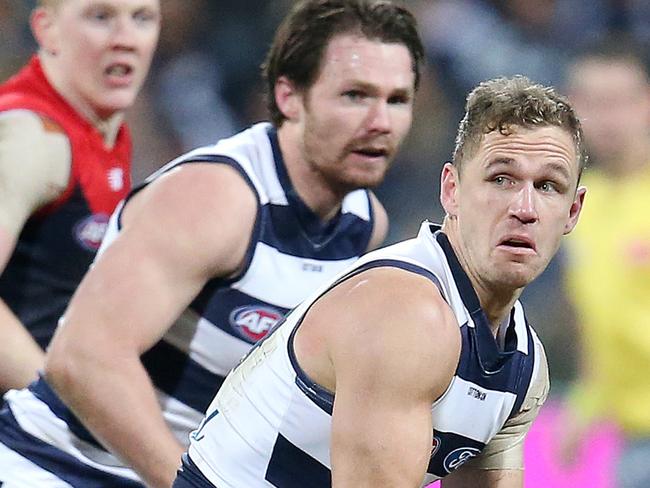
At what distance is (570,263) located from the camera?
582 centimetres

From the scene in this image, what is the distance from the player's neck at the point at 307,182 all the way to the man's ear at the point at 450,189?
77 cm

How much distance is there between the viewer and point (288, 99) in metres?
3.61

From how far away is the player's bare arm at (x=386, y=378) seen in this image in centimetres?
235

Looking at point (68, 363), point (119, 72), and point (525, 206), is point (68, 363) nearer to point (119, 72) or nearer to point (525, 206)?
point (525, 206)

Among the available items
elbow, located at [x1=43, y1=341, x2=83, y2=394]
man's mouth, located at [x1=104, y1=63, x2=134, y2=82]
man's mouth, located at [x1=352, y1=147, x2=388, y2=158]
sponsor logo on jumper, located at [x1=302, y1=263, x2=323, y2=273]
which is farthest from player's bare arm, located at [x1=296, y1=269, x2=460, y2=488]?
man's mouth, located at [x1=104, y1=63, x2=134, y2=82]

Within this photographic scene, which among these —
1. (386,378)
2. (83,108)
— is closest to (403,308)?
(386,378)

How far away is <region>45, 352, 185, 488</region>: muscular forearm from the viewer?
120 inches

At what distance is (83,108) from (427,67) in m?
3.47

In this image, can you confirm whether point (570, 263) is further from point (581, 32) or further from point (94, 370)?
point (94, 370)

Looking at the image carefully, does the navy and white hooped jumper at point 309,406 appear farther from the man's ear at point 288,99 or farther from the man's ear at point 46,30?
the man's ear at point 46,30

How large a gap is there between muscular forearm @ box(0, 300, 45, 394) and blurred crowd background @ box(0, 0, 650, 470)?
3388mm

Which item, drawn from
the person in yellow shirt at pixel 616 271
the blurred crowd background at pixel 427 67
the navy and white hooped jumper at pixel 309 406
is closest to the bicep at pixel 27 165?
the navy and white hooped jumper at pixel 309 406

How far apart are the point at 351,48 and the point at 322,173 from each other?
0.32 metres

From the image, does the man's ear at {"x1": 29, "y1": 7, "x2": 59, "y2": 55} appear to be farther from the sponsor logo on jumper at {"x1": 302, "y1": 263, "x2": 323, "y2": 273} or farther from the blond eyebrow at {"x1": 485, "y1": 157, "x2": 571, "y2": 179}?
the blond eyebrow at {"x1": 485, "y1": 157, "x2": 571, "y2": 179}
